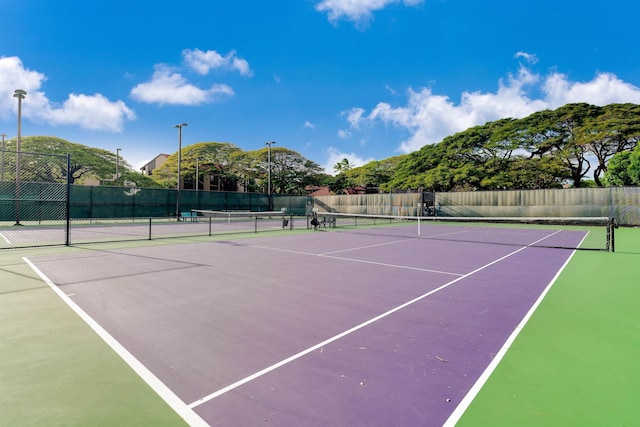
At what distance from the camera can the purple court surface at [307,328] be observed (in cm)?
298

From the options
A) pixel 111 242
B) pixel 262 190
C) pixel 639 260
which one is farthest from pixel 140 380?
pixel 262 190

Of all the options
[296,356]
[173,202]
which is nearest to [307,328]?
[296,356]

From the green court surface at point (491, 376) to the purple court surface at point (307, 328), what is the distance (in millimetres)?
236

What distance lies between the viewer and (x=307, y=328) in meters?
4.72

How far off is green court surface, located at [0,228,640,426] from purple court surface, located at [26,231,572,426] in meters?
0.24

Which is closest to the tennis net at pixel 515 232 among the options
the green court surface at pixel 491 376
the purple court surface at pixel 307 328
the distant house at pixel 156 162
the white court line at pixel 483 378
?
the purple court surface at pixel 307 328

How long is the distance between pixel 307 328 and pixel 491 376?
2.29 metres

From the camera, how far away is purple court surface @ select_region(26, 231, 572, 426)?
2980mm

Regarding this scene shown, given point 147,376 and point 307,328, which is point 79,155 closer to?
point 307,328

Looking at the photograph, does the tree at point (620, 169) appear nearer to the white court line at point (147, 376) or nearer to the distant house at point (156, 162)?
the white court line at point (147, 376)

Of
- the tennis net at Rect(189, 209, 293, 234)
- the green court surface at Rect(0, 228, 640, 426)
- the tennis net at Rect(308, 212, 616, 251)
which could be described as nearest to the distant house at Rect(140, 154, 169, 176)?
the tennis net at Rect(189, 209, 293, 234)

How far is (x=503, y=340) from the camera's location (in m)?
4.33

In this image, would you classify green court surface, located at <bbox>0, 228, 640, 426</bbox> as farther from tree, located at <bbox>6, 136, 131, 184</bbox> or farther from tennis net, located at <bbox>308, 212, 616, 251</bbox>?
tree, located at <bbox>6, 136, 131, 184</bbox>

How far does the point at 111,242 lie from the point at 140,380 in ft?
42.1
